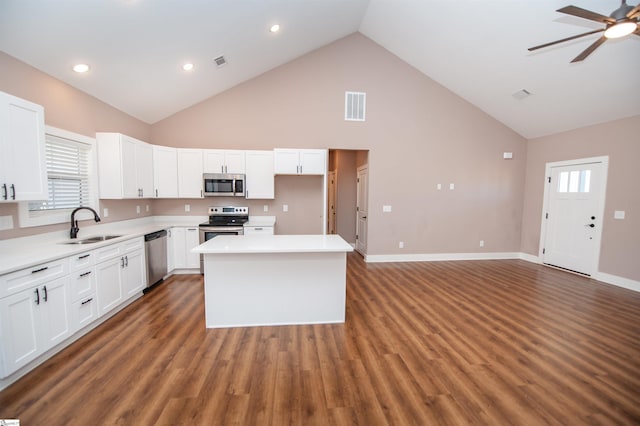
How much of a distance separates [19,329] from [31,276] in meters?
0.40

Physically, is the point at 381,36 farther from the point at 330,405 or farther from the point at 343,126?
the point at 330,405

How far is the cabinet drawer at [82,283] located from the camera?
8.14 ft

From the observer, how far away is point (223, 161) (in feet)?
15.8

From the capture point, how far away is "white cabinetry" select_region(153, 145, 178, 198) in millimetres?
4582

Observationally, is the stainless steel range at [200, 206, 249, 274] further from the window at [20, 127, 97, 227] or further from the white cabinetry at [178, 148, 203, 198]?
the window at [20, 127, 97, 227]

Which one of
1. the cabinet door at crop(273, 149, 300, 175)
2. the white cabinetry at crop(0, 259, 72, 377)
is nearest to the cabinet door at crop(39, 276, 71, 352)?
the white cabinetry at crop(0, 259, 72, 377)

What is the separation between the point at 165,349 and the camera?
2445mm

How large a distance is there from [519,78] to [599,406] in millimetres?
4668

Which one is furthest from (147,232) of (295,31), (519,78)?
(519,78)

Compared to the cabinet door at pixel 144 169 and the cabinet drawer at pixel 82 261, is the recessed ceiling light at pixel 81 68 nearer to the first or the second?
the cabinet door at pixel 144 169

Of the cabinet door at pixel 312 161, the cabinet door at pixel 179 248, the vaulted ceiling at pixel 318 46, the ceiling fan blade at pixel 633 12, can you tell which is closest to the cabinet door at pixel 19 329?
the vaulted ceiling at pixel 318 46

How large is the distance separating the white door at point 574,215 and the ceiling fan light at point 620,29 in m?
3.11

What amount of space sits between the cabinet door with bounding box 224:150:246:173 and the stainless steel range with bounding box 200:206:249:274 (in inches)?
30.2

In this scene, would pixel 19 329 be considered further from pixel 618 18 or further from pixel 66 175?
pixel 618 18
